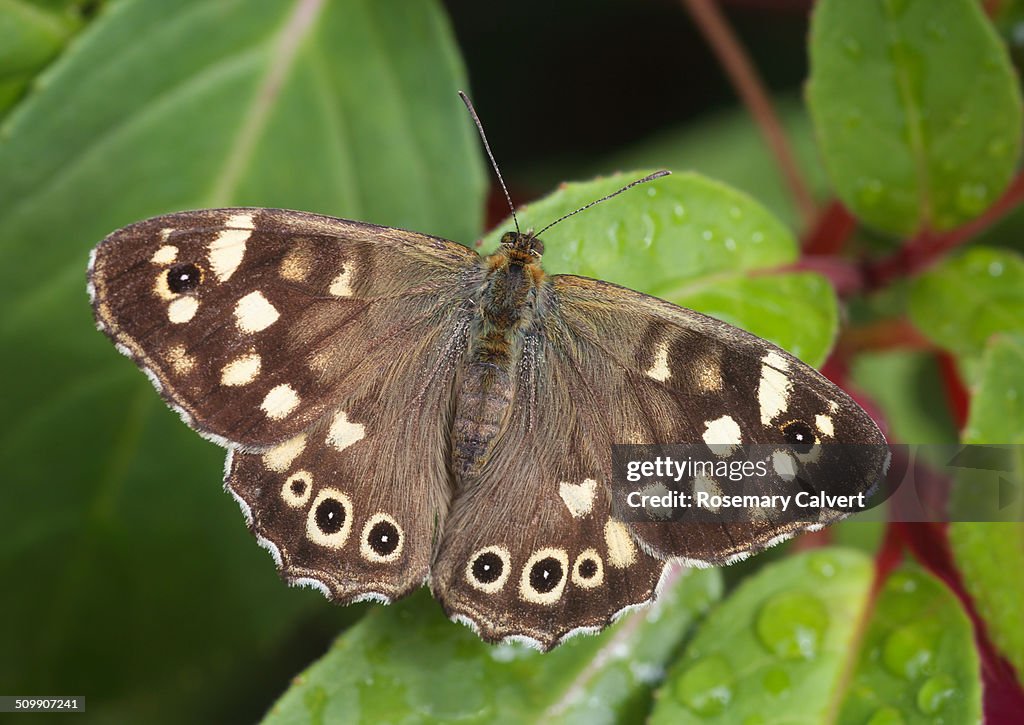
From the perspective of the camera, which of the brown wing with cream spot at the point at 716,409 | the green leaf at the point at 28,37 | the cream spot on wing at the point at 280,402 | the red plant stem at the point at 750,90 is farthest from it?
the red plant stem at the point at 750,90

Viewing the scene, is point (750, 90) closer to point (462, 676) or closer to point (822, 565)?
point (822, 565)

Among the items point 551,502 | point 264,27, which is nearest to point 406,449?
point 551,502

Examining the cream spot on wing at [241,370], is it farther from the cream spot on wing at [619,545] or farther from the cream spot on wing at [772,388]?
the cream spot on wing at [772,388]

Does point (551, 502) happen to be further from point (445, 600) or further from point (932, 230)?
point (932, 230)

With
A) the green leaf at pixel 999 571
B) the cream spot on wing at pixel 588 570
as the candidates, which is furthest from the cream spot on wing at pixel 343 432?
the green leaf at pixel 999 571

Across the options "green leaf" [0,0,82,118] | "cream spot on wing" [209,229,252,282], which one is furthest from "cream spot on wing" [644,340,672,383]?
"green leaf" [0,0,82,118]

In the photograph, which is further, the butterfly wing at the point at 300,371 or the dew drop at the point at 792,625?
the dew drop at the point at 792,625
